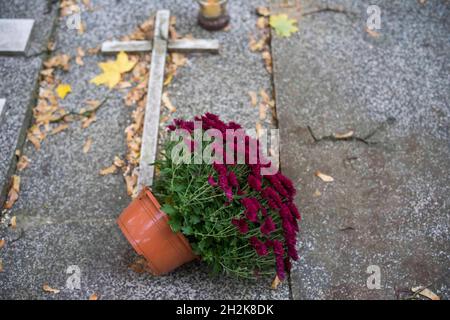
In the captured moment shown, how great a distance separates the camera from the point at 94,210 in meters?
3.28

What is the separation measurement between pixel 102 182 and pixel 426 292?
2.19m

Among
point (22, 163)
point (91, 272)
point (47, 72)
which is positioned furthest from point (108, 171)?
point (47, 72)

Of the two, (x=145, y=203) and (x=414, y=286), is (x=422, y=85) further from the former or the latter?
(x=145, y=203)

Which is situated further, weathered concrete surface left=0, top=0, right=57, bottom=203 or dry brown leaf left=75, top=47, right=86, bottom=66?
dry brown leaf left=75, top=47, right=86, bottom=66

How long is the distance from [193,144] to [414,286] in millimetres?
1591

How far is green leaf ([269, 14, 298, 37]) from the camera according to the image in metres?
4.20

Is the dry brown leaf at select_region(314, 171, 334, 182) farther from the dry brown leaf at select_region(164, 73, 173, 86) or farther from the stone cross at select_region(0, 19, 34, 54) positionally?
the stone cross at select_region(0, 19, 34, 54)

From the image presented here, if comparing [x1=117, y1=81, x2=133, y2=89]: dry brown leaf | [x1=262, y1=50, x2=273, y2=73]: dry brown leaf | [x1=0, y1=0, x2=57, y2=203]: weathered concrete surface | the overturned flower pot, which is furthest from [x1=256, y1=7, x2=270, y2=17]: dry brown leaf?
the overturned flower pot

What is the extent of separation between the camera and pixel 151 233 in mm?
2756

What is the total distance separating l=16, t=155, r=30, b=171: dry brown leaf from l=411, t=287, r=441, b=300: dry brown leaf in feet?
8.80

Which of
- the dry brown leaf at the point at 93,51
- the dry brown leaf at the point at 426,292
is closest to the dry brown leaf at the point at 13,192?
the dry brown leaf at the point at 93,51

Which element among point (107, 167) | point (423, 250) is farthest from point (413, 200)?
point (107, 167)

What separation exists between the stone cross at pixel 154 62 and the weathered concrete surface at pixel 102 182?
12cm
